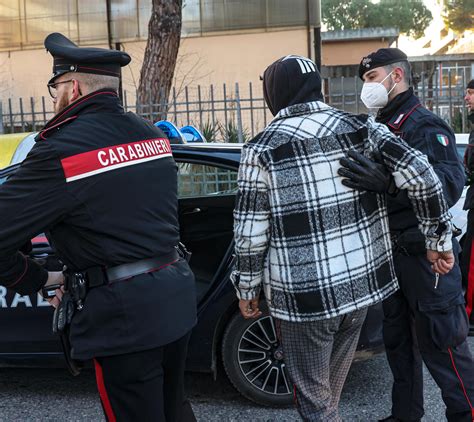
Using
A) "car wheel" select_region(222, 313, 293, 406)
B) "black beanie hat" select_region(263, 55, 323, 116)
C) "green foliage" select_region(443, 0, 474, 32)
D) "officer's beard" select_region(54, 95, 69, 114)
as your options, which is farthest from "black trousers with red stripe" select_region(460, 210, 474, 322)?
"green foliage" select_region(443, 0, 474, 32)

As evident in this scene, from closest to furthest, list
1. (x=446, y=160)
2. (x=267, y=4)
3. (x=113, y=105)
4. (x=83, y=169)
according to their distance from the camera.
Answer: (x=83, y=169), (x=113, y=105), (x=446, y=160), (x=267, y=4)

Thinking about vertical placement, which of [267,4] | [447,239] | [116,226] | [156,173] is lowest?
[447,239]

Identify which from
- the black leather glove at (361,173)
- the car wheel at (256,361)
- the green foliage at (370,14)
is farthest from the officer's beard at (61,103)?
the green foliage at (370,14)

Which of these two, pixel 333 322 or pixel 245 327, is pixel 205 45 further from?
→ pixel 333 322

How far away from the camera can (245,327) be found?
361 centimetres

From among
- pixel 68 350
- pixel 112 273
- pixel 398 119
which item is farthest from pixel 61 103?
pixel 398 119

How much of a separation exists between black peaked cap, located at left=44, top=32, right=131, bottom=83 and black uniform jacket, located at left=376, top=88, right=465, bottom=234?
127 centimetres

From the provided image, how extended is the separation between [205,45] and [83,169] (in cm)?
1306

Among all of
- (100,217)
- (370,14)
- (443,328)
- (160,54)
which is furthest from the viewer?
(370,14)

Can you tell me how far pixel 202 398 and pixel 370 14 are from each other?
31.1 metres

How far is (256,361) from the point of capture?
3680 mm

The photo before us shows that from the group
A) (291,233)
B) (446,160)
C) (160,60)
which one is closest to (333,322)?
(291,233)

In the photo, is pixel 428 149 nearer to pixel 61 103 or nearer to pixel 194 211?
pixel 61 103

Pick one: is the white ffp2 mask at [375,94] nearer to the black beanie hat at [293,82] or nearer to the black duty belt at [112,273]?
the black beanie hat at [293,82]
